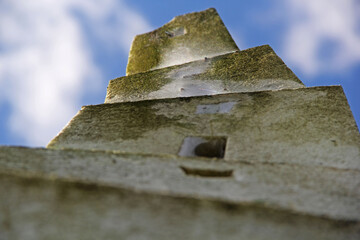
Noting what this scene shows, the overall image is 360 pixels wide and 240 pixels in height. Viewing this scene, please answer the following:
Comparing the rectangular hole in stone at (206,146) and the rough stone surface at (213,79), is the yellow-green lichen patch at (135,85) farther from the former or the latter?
the rectangular hole in stone at (206,146)

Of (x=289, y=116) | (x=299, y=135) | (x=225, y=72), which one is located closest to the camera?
(x=299, y=135)

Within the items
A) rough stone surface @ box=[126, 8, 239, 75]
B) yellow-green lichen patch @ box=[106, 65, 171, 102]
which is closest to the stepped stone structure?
yellow-green lichen patch @ box=[106, 65, 171, 102]

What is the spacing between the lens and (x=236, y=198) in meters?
1.12

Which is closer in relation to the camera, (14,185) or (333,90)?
(14,185)

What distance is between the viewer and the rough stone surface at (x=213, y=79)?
2.69m

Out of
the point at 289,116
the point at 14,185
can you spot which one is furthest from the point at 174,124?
the point at 14,185

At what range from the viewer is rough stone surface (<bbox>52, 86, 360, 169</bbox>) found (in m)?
1.70

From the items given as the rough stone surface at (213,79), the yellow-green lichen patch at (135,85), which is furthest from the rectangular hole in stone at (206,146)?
the yellow-green lichen patch at (135,85)

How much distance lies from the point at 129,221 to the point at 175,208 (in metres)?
0.13

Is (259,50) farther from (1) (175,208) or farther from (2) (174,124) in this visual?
(1) (175,208)

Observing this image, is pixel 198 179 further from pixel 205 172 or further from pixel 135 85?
pixel 135 85

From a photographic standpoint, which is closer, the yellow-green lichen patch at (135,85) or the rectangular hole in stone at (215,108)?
the rectangular hole in stone at (215,108)

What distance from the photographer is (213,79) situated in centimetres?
290

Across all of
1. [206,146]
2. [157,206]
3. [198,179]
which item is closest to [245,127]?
[206,146]
